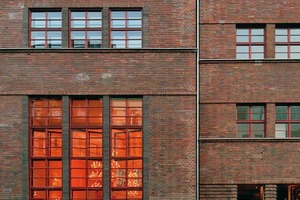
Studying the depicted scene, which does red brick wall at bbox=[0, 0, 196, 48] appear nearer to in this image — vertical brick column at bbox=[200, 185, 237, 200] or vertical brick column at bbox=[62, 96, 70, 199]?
vertical brick column at bbox=[62, 96, 70, 199]

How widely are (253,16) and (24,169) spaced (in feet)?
33.3

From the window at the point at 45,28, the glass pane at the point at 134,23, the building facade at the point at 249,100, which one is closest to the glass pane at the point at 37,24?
the window at the point at 45,28

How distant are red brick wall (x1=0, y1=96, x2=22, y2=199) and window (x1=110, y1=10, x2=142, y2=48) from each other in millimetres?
4308

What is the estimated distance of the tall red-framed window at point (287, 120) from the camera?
1333cm

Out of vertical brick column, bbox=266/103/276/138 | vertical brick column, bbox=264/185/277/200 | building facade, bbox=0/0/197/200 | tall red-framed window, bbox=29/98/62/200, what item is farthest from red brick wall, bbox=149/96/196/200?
tall red-framed window, bbox=29/98/62/200

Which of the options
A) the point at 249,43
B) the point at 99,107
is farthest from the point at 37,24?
the point at 249,43

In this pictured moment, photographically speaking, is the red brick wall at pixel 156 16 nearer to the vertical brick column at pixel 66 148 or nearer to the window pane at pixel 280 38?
the vertical brick column at pixel 66 148

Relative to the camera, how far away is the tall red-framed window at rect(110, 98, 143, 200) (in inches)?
503

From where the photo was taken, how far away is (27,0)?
42.3ft

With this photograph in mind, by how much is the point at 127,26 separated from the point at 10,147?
6.07m

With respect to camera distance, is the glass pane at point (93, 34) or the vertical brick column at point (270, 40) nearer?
the glass pane at point (93, 34)

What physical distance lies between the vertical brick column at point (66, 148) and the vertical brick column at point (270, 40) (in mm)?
7701

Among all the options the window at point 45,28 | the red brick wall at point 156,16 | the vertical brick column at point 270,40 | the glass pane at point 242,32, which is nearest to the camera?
the red brick wall at point 156,16

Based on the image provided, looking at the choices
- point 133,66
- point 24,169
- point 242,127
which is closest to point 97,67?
point 133,66
